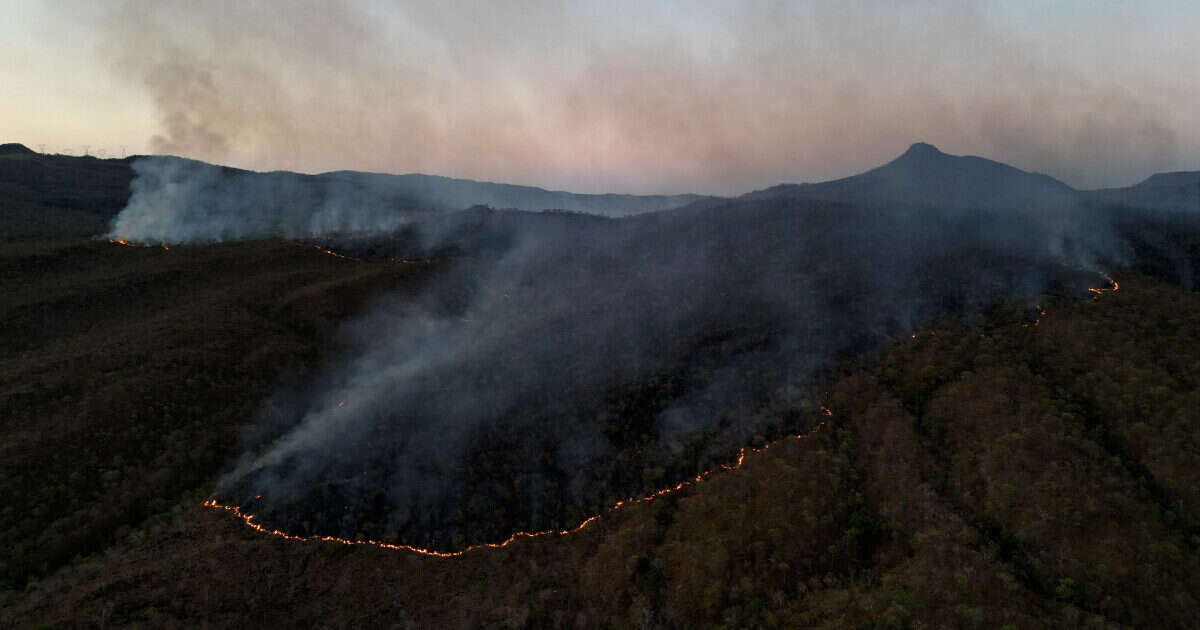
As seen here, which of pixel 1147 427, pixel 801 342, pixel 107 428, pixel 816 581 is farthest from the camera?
pixel 801 342

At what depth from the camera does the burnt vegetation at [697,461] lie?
17.6m

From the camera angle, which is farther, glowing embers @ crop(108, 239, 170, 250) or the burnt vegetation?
glowing embers @ crop(108, 239, 170, 250)

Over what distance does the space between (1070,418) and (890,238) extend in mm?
26980

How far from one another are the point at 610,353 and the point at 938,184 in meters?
91.4

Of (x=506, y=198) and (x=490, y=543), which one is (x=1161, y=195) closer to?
(x=490, y=543)

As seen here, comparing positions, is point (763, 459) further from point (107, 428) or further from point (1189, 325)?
point (107, 428)

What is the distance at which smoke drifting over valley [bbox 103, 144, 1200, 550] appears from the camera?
981 inches

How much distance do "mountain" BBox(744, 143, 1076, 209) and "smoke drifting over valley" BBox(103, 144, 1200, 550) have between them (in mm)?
24404

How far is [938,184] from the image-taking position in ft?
320

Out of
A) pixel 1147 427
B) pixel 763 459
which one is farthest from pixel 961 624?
pixel 1147 427

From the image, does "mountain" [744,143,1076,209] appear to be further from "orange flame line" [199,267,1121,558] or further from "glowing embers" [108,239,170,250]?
"glowing embers" [108,239,170,250]

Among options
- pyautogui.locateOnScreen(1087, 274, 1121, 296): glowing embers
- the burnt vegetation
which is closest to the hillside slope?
the burnt vegetation

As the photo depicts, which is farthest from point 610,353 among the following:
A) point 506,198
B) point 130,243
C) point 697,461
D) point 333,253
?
point 506,198

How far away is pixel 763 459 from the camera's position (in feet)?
76.4
